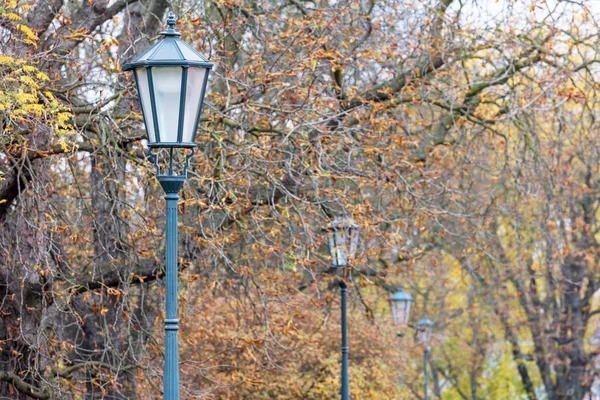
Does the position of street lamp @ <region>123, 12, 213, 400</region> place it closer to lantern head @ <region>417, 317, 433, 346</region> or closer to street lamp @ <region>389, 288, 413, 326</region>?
street lamp @ <region>389, 288, 413, 326</region>

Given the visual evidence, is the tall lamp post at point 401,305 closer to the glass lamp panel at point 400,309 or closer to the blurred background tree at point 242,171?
the glass lamp panel at point 400,309

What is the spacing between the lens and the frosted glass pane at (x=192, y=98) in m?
5.92

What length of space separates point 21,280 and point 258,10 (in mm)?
4705

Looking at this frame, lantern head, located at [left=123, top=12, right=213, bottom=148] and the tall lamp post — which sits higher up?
lantern head, located at [left=123, top=12, right=213, bottom=148]

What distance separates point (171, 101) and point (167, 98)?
0.03 meters

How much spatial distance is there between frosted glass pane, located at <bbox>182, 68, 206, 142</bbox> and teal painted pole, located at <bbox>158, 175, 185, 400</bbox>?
0.30 meters

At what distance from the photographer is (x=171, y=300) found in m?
6.01

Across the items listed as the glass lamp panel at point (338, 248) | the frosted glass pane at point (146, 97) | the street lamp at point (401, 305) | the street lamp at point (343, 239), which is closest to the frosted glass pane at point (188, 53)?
the frosted glass pane at point (146, 97)

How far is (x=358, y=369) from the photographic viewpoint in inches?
691

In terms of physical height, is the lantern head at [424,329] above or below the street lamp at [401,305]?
below

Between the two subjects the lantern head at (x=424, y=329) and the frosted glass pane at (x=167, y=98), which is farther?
the lantern head at (x=424, y=329)

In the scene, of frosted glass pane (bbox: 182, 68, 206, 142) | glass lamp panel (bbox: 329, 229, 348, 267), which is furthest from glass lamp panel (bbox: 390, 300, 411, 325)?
frosted glass pane (bbox: 182, 68, 206, 142)

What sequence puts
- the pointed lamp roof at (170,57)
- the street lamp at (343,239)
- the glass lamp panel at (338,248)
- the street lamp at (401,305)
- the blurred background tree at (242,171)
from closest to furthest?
1. the pointed lamp roof at (170,57)
2. the blurred background tree at (242,171)
3. the street lamp at (343,239)
4. the glass lamp panel at (338,248)
5. the street lamp at (401,305)

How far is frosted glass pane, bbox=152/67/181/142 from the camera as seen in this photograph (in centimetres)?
589
